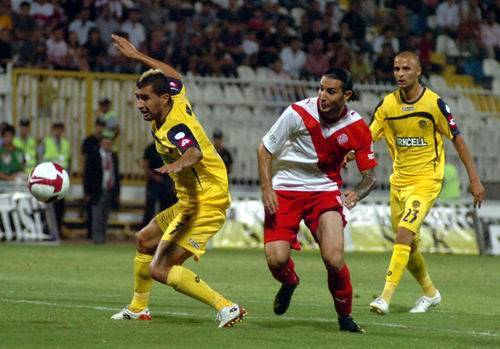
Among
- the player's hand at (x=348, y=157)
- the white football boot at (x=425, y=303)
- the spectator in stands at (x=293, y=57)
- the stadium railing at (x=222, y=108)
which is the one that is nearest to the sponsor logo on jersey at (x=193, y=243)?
the player's hand at (x=348, y=157)

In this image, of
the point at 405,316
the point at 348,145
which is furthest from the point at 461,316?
the point at 348,145

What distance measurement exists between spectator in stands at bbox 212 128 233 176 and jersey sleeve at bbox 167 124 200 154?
13.6 meters

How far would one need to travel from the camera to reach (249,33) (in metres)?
30.4

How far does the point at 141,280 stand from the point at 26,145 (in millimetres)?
14391

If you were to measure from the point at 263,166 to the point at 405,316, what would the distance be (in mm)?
2678

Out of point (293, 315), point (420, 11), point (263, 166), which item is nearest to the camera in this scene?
point (263, 166)

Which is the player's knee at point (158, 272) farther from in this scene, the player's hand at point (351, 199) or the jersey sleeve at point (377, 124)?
the jersey sleeve at point (377, 124)

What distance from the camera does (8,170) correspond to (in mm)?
25250

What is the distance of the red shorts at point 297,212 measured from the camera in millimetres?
11625

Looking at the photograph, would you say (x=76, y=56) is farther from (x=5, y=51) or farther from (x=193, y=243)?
(x=193, y=243)

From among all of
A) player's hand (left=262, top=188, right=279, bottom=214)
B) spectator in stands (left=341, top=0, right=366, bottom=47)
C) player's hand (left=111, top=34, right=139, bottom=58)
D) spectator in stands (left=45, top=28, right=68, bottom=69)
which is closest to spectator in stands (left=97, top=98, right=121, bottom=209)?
spectator in stands (left=45, top=28, right=68, bottom=69)

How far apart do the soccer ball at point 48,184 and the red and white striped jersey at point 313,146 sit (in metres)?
2.80

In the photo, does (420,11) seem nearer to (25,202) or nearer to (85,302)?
(25,202)

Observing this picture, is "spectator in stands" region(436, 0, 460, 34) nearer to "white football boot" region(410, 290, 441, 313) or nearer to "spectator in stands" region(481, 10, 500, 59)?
"spectator in stands" region(481, 10, 500, 59)
